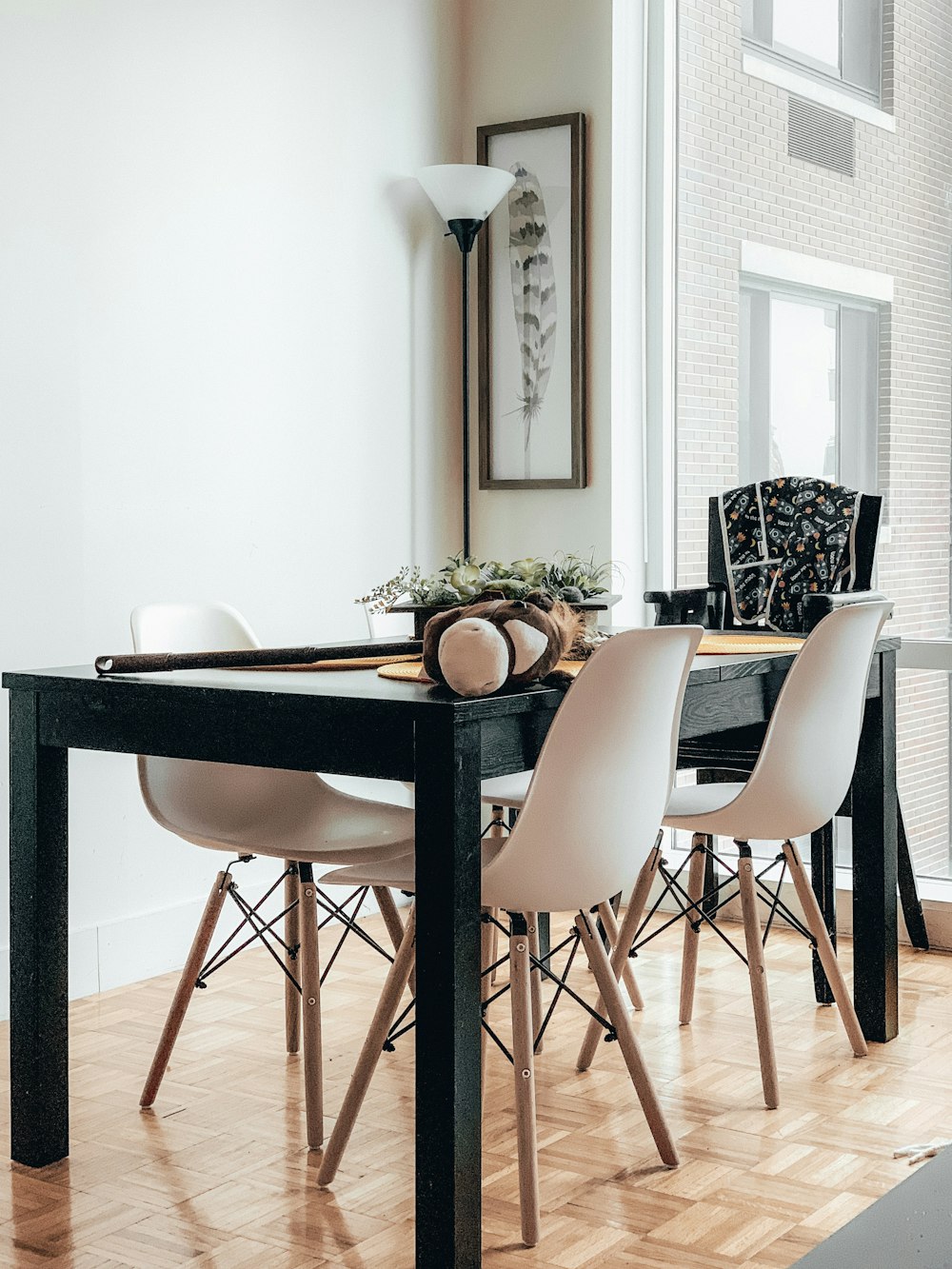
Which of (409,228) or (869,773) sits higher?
(409,228)

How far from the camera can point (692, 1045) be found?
3111 mm

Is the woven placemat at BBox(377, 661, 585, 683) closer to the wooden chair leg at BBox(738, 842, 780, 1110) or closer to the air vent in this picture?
the wooden chair leg at BBox(738, 842, 780, 1110)

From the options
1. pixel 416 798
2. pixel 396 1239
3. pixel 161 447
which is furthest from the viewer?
pixel 161 447

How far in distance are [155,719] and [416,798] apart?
0.50 m

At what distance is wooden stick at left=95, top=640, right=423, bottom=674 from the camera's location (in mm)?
2393

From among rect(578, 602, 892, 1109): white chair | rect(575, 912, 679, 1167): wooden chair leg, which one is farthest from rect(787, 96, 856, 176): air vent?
rect(575, 912, 679, 1167): wooden chair leg

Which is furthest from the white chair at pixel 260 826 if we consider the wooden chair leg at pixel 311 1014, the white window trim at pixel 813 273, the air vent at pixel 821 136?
the air vent at pixel 821 136

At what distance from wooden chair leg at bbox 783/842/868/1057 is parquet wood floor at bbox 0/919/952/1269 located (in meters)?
0.06

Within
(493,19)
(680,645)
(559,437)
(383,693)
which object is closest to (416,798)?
(383,693)

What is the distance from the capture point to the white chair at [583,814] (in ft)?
7.00

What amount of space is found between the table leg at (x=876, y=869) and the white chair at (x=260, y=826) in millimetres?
971

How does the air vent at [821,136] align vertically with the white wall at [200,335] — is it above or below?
above

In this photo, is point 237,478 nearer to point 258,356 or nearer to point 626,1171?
point 258,356

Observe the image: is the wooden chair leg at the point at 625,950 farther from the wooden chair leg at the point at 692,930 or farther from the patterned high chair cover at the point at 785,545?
the patterned high chair cover at the point at 785,545
